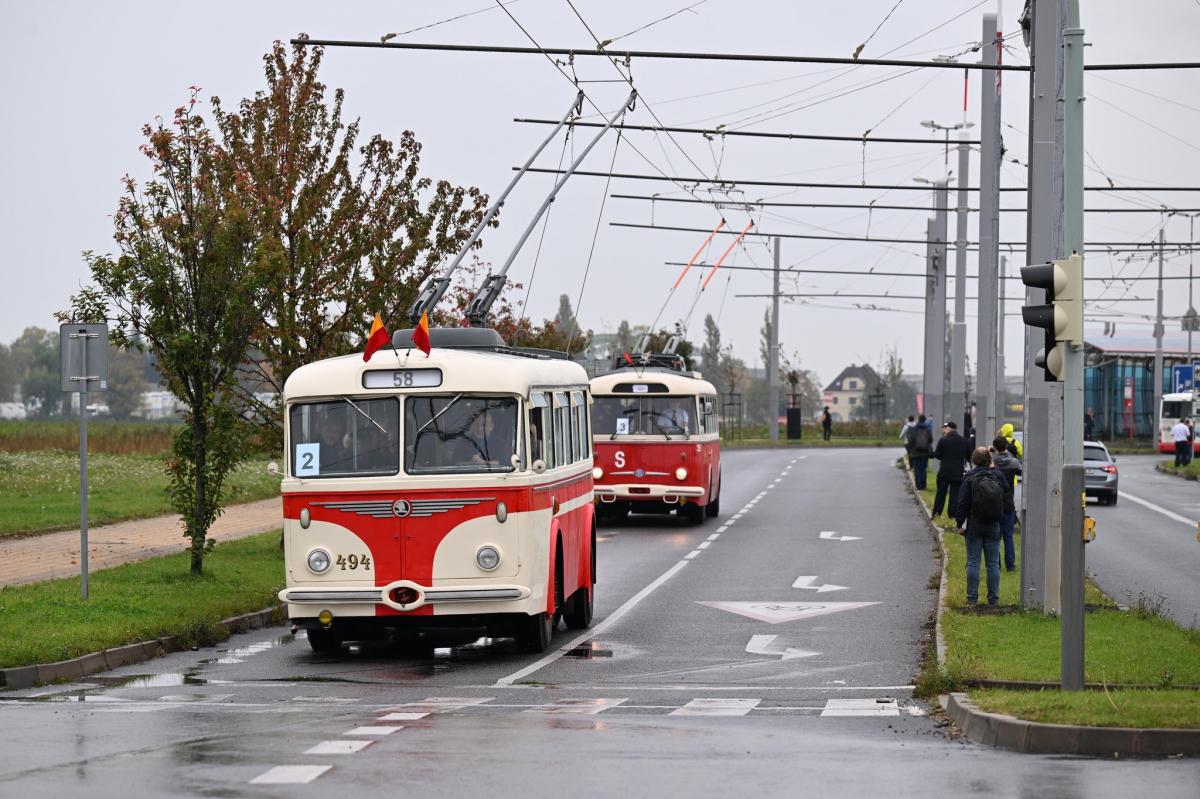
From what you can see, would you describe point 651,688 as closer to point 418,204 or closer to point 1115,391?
point 418,204

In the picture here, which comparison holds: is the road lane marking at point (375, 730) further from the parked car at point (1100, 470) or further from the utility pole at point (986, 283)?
the parked car at point (1100, 470)

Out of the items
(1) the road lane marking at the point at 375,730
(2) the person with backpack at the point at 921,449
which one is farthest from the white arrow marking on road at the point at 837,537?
(1) the road lane marking at the point at 375,730

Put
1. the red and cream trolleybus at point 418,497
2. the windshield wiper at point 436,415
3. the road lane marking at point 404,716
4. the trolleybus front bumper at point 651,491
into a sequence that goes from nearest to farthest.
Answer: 1. the road lane marking at point 404,716
2. the red and cream trolleybus at point 418,497
3. the windshield wiper at point 436,415
4. the trolleybus front bumper at point 651,491

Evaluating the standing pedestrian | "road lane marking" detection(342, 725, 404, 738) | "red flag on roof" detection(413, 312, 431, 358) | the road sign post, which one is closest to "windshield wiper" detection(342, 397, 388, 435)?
"red flag on roof" detection(413, 312, 431, 358)

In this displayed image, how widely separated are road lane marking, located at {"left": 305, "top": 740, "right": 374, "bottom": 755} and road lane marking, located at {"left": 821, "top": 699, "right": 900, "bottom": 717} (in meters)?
3.58

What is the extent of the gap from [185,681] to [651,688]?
374 centimetres

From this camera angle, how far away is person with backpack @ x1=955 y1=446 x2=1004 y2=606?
773 inches

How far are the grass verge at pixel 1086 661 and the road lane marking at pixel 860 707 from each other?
44cm

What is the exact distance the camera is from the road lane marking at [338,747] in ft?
34.3

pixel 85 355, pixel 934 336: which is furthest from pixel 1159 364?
pixel 85 355

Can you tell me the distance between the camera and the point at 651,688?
576 inches

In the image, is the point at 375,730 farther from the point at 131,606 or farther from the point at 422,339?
the point at 131,606

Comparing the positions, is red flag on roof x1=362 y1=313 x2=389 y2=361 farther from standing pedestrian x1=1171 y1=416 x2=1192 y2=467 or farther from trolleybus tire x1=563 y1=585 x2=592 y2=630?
standing pedestrian x1=1171 y1=416 x2=1192 y2=467

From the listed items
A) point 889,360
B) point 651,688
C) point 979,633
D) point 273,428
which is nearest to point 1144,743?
point 651,688
